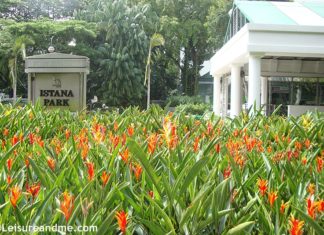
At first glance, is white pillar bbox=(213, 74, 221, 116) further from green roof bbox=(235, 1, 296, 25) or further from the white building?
green roof bbox=(235, 1, 296, 25)

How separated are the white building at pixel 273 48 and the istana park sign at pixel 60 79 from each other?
3753 mm

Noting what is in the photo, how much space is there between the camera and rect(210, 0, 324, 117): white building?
1378cm

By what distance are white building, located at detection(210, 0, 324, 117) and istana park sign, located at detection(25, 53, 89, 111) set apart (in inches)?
148

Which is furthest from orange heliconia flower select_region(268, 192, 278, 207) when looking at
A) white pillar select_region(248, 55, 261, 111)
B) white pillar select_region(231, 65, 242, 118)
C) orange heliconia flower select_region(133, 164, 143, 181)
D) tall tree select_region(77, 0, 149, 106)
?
tall tree select_region(77, 0, 149, 106)

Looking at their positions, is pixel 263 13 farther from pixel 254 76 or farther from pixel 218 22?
pixel 218 22

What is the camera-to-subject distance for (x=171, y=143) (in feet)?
6.90

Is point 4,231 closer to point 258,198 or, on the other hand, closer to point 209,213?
point 209,213

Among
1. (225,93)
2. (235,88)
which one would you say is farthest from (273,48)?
(225,93)

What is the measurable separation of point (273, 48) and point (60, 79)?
20.8ft

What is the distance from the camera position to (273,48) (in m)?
13.8

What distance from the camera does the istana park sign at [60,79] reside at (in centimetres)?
1027

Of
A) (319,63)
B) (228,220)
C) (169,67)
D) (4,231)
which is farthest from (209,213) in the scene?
(169,67)

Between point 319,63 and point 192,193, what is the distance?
71.1 ft

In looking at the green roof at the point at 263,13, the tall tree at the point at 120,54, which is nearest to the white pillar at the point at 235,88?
the green roof at the point at 263,13
